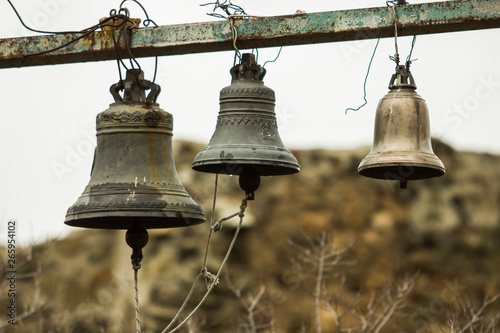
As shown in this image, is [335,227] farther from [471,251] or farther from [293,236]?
[471,251]

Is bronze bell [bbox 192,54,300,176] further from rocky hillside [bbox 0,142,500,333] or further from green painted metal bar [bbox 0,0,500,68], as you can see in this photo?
rocky hillside [bbox 0,142,500,333]

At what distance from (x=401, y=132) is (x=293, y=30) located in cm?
88

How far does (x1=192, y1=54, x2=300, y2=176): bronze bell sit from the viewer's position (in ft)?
15.2

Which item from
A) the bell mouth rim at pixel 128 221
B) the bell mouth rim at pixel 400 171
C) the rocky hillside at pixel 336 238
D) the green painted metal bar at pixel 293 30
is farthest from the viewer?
the rocky hillside at pixel 336 238

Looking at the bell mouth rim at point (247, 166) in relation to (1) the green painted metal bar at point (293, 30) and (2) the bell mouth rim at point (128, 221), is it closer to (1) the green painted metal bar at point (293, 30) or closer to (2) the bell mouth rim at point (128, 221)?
(2) the bell mouth rim at point (128, 221)

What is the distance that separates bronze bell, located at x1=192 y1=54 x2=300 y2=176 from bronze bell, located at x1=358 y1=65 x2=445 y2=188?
0.48 m

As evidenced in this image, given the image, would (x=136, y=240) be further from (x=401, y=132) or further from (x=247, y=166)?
(x=401, y=132)

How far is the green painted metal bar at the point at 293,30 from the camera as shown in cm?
441

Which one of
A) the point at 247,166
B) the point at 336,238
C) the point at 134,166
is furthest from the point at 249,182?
the point at 336,238

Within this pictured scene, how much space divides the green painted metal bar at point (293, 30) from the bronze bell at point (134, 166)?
0.24 meters

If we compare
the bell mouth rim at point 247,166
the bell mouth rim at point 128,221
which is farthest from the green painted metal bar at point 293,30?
the bell mouth rim at point 128,221

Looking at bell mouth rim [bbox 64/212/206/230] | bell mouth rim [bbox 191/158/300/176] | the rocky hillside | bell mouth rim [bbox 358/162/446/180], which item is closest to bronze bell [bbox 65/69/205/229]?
bell mouth rim [bbox 64/212/206/230]

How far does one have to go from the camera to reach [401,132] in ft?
15.8

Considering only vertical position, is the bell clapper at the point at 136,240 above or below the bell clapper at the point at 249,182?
below
